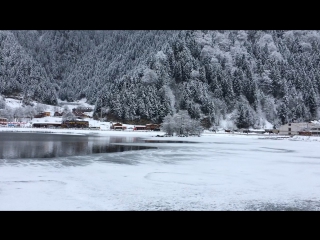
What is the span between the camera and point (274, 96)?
17100cm

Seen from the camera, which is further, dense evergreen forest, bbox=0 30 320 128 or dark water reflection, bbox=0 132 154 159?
dense evergreen forest, bbox=0 30 320 128

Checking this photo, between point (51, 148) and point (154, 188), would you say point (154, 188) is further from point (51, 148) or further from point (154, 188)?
point (51, 148)

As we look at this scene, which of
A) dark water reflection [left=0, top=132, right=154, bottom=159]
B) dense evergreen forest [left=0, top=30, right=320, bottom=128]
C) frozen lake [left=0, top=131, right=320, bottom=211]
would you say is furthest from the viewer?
dense evergreen forest [left=0, top=30, right=320, bottom=128]

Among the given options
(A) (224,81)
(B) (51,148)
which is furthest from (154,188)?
(A) (224,81)

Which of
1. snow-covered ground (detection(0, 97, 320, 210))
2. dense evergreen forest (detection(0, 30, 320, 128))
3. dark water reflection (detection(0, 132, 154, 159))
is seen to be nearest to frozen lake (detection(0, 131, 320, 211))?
snow-covered ground (detection(0, 97, 320, 210))

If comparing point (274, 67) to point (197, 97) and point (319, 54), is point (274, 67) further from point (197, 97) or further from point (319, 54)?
point (197, 97)

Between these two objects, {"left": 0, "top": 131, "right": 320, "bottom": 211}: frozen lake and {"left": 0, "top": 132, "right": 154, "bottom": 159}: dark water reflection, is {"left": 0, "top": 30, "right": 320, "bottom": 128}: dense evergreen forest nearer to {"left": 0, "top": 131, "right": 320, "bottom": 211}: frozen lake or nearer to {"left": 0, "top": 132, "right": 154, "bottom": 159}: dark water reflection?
{"left": 0, "top": 132, "right": 154, "bottom": 159}: dark water reflection

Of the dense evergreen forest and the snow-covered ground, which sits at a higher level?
the dense evergreen forest

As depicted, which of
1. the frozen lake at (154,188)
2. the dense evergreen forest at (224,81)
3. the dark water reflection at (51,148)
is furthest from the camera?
the dense evergreen forest at (224,81)

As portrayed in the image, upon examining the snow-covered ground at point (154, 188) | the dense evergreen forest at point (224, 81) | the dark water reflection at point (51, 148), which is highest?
the dense evergreen forest at point (224, 81)

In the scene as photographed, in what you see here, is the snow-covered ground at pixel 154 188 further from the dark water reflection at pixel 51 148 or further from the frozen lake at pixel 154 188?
the dark water reflection at pixel 51 148

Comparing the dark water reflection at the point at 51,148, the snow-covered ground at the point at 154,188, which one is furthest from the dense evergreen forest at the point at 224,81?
the snow-covered ground at the point at 154,188
